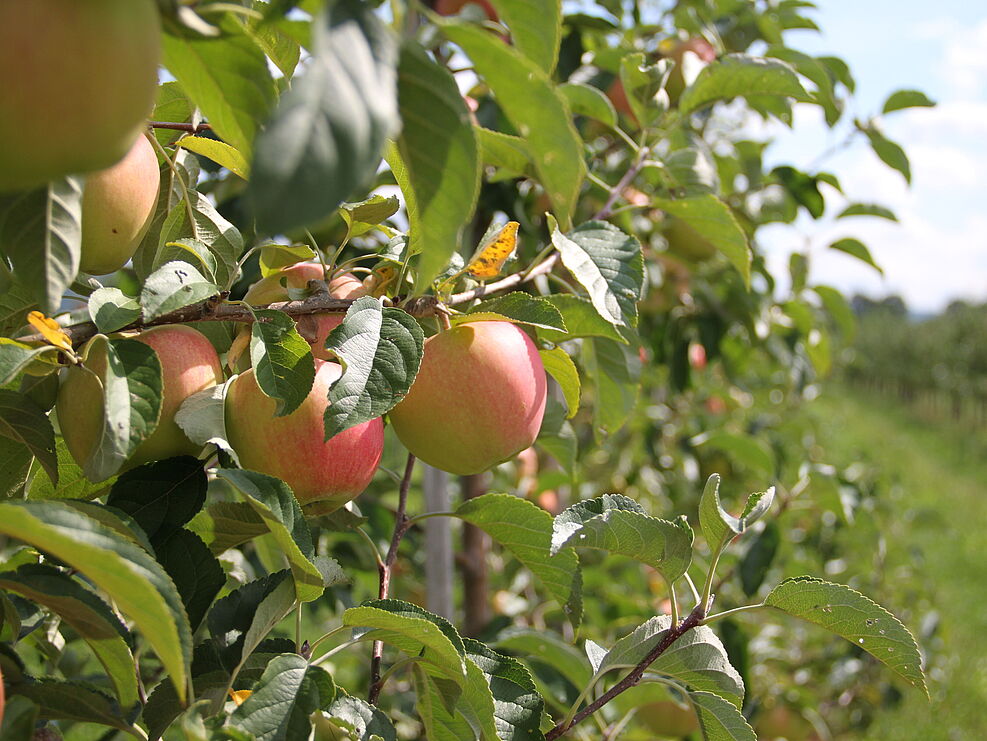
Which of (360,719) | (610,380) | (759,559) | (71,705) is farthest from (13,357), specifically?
(759,559)

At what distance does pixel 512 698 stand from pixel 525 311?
323 millimetres

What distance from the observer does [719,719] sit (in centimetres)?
67

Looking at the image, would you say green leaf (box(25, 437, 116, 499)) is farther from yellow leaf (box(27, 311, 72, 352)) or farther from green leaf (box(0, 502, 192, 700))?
green leaf (box(0, 502, 192, 700))

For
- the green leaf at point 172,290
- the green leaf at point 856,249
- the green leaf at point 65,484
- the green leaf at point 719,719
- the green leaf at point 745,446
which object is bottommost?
the green leaf at point 745,446

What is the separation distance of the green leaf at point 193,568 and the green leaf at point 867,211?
4.79ft

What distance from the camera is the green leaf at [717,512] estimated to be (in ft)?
2.18

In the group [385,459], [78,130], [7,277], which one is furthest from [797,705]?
[78,130]

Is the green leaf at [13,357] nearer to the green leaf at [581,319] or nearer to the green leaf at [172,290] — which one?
the green leaf at [172,290]

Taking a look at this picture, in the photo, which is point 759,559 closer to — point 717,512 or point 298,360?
point 717,512


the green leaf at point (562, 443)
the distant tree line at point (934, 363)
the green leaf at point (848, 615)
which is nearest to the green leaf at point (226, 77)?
the green leaf at point (848, 615)

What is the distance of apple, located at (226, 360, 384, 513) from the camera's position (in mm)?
621

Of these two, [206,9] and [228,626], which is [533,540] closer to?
[228,626]

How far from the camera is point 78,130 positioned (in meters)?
0.35

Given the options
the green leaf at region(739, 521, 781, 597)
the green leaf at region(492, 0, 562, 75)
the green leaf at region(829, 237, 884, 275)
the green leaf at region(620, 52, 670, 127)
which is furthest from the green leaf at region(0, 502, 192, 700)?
the green leaf at region(829, 237, 884, 275)
